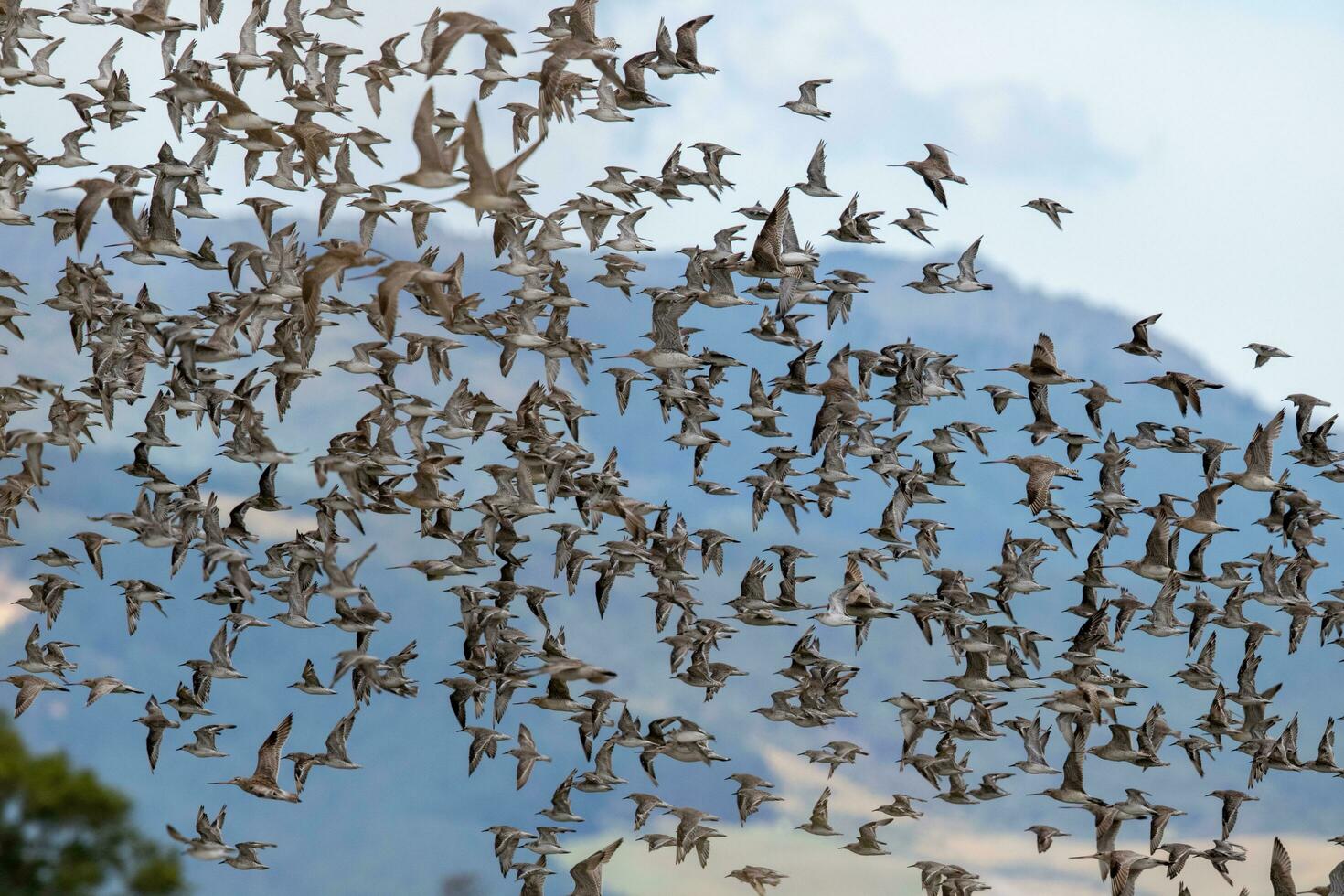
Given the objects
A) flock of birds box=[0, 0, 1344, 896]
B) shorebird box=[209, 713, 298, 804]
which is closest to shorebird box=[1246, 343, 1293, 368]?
flock of birds box=[0, 0, 1344, 896]

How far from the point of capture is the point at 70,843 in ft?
143

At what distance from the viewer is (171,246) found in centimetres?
2842

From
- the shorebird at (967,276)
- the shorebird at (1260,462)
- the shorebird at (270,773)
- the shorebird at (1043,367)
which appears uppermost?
the shorebird at (967,276)

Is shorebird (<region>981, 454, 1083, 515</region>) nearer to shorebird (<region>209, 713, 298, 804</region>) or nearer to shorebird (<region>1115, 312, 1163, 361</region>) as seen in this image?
shorebird (<region>1115, 312, 1163, 361</region>)

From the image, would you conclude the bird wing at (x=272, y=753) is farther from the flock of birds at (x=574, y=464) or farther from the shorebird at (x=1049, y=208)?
the shorebird at (x=1049, y=208)

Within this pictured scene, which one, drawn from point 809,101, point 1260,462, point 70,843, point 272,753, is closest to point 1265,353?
point 1260,462

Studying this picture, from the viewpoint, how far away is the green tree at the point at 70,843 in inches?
1698

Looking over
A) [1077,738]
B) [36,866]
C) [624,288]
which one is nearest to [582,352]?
[624,288]

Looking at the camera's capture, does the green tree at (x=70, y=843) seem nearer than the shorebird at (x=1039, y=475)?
No

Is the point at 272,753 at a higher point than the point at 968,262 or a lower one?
lower

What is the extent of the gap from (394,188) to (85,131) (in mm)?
5688

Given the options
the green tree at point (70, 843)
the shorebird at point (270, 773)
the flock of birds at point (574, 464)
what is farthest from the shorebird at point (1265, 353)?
the green tree at point (70, 843)

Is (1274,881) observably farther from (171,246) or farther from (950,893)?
(171,246)

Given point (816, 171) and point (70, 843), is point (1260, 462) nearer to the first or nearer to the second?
point (816, 171)
